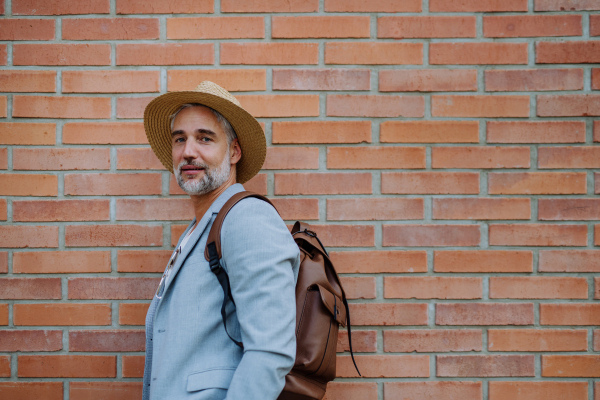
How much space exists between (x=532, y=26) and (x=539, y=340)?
1.44m

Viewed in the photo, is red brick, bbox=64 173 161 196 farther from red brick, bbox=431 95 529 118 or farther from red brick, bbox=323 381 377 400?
red brick, bbox=431 95 529 118

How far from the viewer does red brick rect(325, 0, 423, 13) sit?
1.90 m

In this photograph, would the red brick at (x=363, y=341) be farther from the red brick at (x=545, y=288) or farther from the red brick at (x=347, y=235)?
the red brick at (x=545, y=288)

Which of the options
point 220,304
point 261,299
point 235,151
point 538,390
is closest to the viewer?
point 261,299

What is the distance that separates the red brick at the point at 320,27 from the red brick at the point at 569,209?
1.14 metres

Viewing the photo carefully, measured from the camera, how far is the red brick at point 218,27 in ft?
6.25

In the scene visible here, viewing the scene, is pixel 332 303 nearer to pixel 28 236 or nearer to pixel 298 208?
pixel 298 208

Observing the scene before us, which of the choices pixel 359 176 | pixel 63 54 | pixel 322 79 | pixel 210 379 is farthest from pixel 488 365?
pixel 63 54

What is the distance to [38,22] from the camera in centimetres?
192

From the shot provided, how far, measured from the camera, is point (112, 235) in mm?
1918

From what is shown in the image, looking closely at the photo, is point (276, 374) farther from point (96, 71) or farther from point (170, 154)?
point (96, 71)

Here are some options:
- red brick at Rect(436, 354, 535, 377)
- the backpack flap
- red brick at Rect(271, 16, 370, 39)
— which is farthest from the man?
red brick at Rect(436, 354, 535, 377)

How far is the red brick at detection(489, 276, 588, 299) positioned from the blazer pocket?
4.22 feet

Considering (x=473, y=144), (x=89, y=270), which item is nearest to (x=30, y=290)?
(x=89, y=270)
